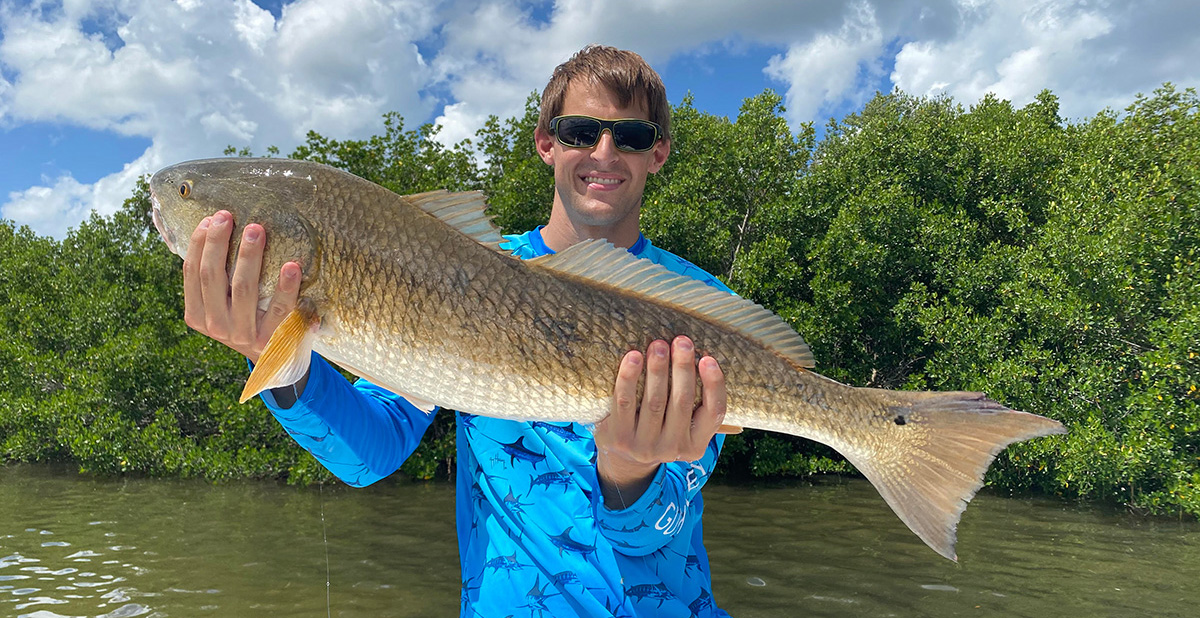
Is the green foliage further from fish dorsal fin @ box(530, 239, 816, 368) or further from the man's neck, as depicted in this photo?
fish dorsal fin @ box(530, 239, 816, 368)

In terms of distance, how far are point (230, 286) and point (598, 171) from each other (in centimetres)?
140

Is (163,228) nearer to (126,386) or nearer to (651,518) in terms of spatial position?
(651,518)

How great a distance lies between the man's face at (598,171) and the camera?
2865mm

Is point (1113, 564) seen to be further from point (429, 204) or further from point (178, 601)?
point (178, 601)

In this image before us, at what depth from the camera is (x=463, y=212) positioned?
86.0 inches

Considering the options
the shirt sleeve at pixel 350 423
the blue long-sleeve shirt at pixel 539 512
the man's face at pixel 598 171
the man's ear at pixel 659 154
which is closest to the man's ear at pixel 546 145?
the man's face at pixel 598 171

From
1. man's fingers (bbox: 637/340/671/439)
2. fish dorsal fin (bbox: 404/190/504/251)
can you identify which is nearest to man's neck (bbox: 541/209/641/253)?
fish dorsal fin (bbox: 404/190/504/251)

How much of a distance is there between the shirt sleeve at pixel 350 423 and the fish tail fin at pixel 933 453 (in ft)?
4.95

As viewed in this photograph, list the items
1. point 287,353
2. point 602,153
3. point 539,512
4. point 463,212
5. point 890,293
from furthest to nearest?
point 890,293 → point 602,153 → point 539,512 → point 463,212 → point 287,353

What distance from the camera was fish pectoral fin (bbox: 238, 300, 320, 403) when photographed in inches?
76.2

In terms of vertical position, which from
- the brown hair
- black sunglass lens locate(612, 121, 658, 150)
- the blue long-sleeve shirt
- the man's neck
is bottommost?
the blue long-sleeve shirt

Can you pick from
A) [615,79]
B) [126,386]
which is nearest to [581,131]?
[615,79]

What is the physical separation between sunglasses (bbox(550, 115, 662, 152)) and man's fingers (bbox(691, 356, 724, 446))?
3.85 feet

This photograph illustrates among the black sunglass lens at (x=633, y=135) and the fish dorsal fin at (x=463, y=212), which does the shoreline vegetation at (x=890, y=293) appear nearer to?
the black sunglass lens at (x=633, y=135)
